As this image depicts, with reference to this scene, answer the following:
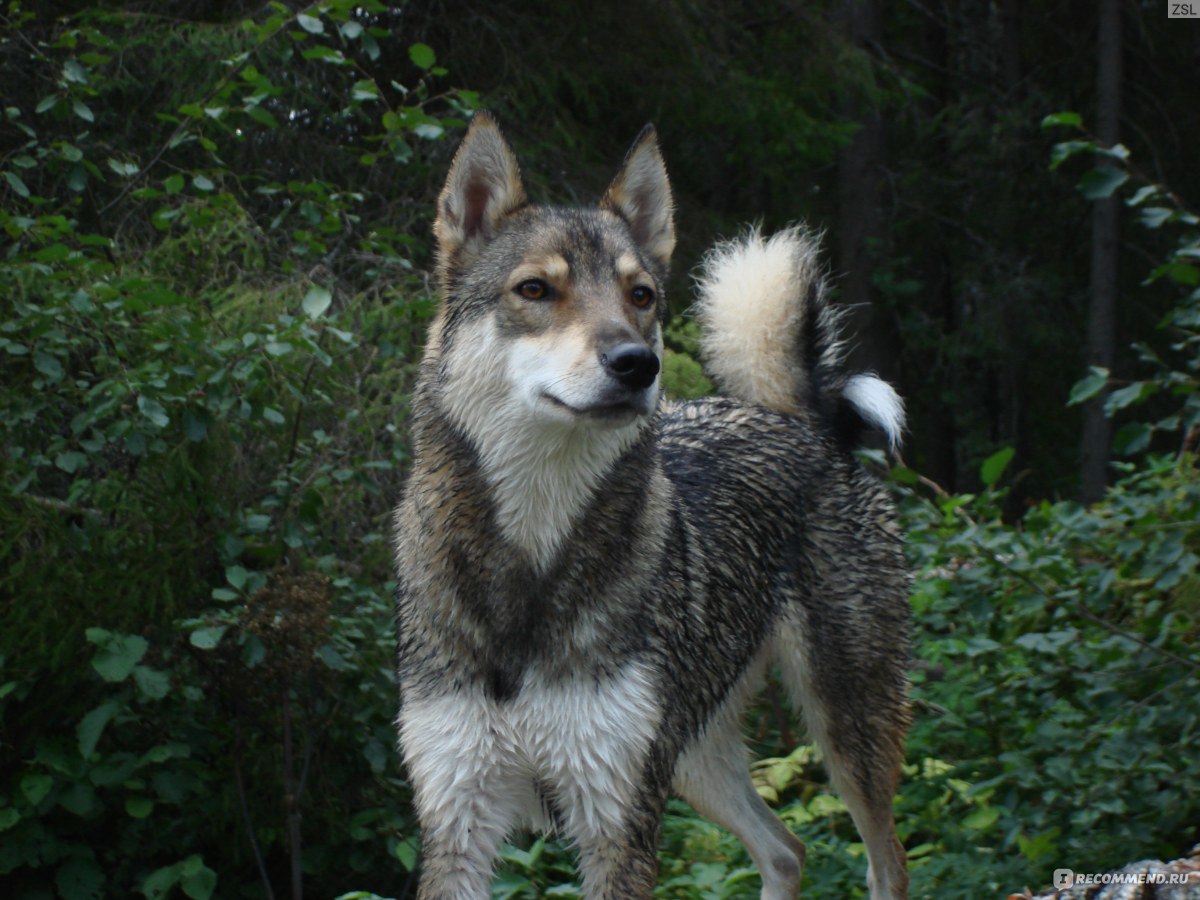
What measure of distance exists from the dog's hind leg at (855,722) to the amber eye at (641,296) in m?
1.44

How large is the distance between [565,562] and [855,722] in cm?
155

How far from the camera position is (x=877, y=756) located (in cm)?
472

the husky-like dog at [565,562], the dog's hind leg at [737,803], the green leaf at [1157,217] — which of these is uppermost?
the green leaf at [1157,217]

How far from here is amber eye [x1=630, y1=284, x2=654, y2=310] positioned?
3828mm

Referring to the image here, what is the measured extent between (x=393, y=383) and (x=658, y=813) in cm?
291

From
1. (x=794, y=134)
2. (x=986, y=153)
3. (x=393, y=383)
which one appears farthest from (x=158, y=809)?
(x=986, y=153)

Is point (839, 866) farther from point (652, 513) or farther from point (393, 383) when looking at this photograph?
point (393, 383)

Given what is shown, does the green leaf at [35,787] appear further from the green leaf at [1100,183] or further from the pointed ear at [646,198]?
the green leaf at [1100,183]

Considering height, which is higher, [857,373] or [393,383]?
[857,373]

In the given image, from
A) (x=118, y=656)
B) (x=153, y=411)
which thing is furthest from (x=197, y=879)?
(x=153, y=411)

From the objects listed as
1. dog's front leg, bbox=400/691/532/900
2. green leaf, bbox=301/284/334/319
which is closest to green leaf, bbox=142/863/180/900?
dog's front leg, bbox=400/691/532/900

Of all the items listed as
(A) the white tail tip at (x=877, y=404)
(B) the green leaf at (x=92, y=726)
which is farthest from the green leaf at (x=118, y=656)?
(A) the white tail tip at (x=877, y=404)

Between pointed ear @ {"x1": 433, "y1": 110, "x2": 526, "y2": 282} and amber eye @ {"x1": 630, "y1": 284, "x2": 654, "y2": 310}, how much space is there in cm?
50

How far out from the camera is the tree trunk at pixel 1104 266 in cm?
1459
